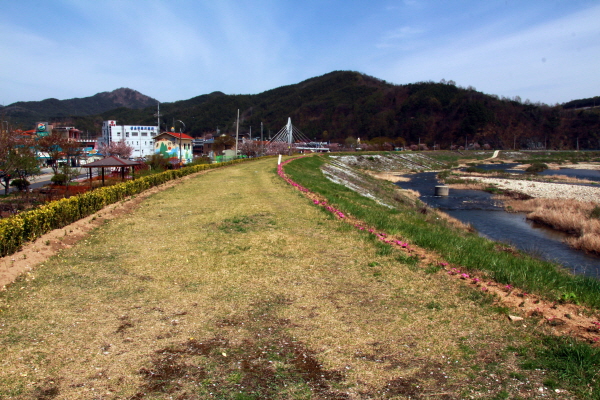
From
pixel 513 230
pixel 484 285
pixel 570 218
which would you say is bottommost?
pixel 513 230

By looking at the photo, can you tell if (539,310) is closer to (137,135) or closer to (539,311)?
(539,311)

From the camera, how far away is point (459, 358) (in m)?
4.80

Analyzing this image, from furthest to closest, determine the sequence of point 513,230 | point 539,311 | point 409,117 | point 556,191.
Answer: point 409,117
point 556,191
point 513,230
point 539,311

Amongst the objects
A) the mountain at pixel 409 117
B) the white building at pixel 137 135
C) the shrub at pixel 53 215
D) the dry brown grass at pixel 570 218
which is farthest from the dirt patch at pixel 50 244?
the mountain at pixel 409 117

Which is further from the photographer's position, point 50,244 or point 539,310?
point 50,244

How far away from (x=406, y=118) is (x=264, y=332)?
15022cm

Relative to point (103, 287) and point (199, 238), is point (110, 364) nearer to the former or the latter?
point (103, 287)

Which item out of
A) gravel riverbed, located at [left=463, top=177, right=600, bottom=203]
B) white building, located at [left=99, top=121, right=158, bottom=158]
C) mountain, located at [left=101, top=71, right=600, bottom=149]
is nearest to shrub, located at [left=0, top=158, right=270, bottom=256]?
gravel riverbed, located at [left=463, top=177, right=600, bottom=203]

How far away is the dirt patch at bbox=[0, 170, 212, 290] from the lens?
7648 mm

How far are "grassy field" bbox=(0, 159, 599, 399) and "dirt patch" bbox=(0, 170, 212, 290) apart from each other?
0.28 m

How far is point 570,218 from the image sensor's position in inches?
839

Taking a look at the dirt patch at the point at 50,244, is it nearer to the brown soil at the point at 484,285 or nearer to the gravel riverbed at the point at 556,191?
the brown soil at the point at 484,285

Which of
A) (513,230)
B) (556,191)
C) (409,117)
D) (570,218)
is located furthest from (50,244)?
(409,117)

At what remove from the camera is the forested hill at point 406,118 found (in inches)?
5103
